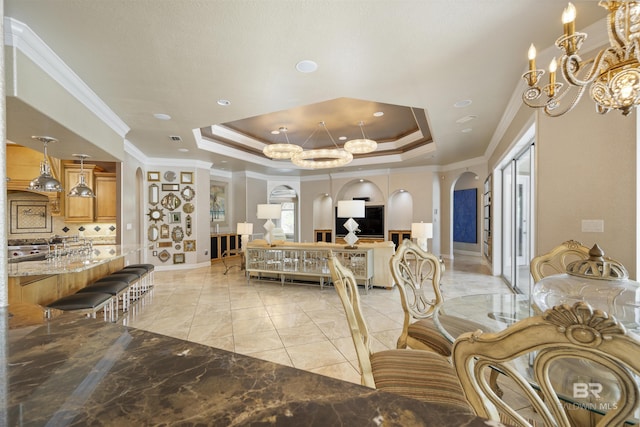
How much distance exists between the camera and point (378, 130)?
6.36 m

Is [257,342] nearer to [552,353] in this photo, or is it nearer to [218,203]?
[552,353]

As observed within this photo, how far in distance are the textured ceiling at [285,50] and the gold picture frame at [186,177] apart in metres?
2.64

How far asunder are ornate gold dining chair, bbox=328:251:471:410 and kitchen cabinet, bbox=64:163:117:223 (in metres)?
6.50

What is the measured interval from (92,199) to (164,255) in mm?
1908

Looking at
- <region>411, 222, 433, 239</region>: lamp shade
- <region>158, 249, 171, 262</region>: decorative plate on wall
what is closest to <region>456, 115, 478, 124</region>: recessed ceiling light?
<region>411, 222, 433, 239</region>: lamp shade

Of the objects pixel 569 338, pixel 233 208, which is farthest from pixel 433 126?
pixel 233 208

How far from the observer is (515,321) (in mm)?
1698

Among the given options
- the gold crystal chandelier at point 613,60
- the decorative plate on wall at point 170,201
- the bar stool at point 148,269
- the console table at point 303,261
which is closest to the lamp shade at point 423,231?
the console table at point 303,261

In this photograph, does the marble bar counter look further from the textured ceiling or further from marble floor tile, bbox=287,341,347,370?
marble floor tile, bbox=287,341,347,370

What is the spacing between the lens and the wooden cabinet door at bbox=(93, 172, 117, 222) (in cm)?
612

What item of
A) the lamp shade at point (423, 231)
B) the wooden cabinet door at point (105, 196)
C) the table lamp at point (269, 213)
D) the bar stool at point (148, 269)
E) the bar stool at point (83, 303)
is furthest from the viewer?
the wooden cabinet door at point (105, 196)

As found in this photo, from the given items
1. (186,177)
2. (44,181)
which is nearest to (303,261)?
(44,181)

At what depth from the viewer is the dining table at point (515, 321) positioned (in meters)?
0.97

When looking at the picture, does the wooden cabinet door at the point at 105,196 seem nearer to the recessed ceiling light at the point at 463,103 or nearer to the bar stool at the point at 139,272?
the bar stool at the point at 139,272
